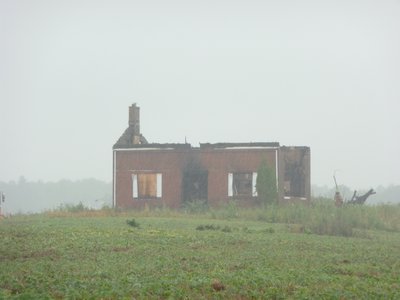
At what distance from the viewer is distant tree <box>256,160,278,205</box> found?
118 feet

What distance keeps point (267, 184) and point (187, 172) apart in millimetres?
5541

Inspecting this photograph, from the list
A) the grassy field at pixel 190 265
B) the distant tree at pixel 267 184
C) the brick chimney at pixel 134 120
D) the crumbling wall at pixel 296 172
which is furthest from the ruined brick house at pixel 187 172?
the grassy field at pixel 190 265

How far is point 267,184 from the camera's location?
118 feet

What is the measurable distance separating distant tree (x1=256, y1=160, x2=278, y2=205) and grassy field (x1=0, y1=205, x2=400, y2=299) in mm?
14675

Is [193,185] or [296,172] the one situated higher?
[296,172]

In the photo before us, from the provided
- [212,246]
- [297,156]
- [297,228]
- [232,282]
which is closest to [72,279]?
[232,282]

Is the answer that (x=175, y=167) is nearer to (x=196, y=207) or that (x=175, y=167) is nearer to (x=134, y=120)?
(x=196, y=207)

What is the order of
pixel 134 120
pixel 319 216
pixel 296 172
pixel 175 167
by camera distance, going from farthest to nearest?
1. pixel 134 120
2. pixel 296 172
3. pixel 175 167
4. pixel 319 216

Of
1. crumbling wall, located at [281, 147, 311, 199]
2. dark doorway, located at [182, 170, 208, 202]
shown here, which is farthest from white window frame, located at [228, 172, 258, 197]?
crumbling wall, located at [281, 147, 311, 199]

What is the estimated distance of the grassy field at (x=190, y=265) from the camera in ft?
30.4

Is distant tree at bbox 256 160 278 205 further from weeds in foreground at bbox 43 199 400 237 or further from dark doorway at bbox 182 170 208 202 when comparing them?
dark doorway at bbox 182 170 208 202

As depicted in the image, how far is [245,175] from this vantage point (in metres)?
38.0

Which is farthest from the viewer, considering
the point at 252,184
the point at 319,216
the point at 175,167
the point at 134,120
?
the point at 134,120

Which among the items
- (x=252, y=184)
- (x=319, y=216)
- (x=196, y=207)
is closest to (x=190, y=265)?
(x=319, y=216)
